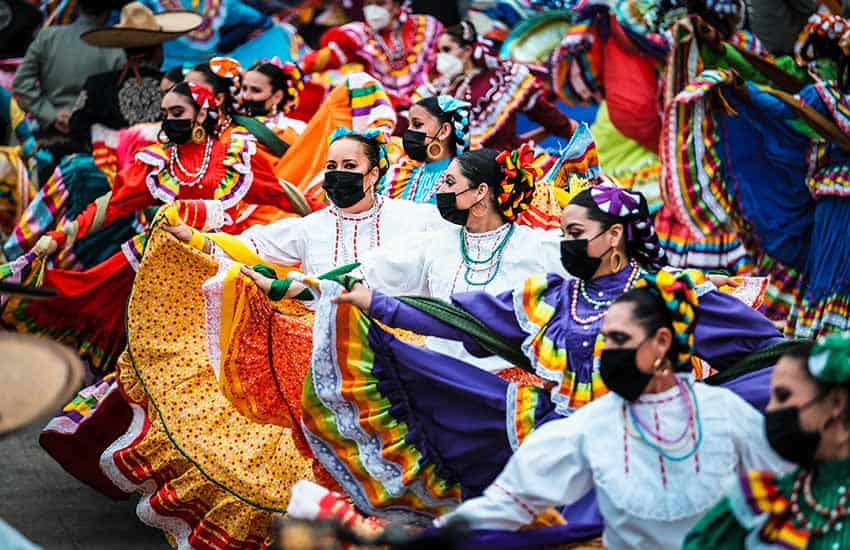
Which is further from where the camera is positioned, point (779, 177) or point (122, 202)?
point (779, 177)

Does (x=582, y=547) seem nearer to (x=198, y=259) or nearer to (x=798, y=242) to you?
(x=198, y=259)

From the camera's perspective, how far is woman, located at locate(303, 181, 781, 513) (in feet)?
16.9

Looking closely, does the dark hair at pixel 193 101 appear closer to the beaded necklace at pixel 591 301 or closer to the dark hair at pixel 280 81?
the dark hair at pixel 280 81

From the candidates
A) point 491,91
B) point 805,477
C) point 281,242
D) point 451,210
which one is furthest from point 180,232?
point 491,91

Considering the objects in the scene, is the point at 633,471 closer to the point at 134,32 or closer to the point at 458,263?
the point at 458,263

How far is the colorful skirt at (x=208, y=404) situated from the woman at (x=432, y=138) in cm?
139

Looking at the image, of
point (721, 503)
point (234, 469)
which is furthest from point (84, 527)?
point (721, 503)

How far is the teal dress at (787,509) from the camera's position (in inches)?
155

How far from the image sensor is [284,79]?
9180 millimetres

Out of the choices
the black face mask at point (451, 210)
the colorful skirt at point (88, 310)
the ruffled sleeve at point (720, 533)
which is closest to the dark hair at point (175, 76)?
the colorful skirt at point (88, 310)

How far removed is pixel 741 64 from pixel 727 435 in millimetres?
4578

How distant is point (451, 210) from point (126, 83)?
12.5 ft

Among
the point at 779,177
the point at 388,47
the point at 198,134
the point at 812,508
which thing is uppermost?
the point at 812,508

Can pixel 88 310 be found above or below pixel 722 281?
below
